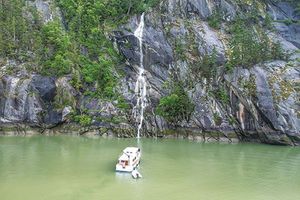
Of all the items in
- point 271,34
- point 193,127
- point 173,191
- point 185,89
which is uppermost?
point 271,34

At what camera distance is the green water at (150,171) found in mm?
30203

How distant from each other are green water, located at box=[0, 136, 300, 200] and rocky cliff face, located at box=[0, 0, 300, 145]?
3.57 metres

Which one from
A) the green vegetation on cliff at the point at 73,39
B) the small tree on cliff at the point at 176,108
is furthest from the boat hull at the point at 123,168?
the green vegetation on cliff at the point at 73,39

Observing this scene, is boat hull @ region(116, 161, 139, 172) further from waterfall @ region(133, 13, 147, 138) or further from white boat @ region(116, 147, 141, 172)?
waterfall @ region(133, 13, 147, 138)

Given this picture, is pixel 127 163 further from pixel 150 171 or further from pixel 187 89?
pixel 187 89

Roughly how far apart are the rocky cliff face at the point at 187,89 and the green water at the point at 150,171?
11.7ft

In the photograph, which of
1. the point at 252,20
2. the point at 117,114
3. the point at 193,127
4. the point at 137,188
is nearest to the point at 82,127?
Answer: the point at 117,114

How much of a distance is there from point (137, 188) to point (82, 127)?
2655 cm

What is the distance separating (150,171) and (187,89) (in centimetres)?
2408

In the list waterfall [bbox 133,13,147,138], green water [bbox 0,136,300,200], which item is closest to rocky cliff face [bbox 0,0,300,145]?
waterfall [bbox 133,13,147,138]

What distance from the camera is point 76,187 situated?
30.8 metres

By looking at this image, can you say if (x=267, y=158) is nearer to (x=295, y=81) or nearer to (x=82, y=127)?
(x=295, y=81)

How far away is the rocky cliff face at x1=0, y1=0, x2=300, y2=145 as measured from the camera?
5459cm

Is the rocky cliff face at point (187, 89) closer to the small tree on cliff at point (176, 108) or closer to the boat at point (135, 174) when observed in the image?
the small tree on cliff at point (176, 108)
